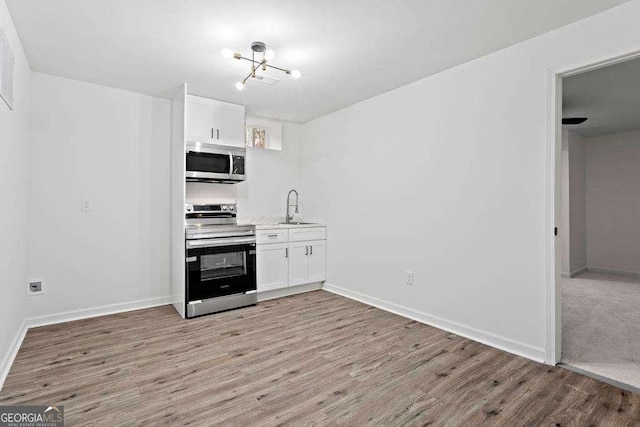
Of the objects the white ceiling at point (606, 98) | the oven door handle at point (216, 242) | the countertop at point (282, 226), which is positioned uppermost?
the white ceiling at point (606, 98)

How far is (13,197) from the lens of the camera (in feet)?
8.13

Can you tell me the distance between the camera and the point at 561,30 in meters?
2.33

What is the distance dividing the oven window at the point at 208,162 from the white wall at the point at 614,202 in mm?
6337

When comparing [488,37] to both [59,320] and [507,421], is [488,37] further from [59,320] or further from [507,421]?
[59,320]

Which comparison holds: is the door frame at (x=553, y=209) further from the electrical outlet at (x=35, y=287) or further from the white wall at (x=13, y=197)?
the electrical outlet at (x=35, y=287)

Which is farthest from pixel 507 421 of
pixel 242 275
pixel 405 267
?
pixel 242 275

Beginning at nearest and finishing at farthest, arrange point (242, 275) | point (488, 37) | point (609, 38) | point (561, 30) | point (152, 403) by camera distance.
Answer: point (152, 403)
point (609, 38)
point (561, 30)
point (488, 37)
point (242, 275)

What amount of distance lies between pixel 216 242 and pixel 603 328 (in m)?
3.89

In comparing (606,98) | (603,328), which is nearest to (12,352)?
(603,328)

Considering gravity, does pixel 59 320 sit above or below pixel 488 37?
below

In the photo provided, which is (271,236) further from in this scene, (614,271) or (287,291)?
(614,271)

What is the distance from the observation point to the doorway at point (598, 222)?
2.41 m

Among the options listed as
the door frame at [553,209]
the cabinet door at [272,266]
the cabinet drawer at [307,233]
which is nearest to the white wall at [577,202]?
the door frame at [553,209]

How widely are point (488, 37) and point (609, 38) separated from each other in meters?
0.73
